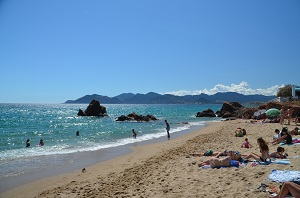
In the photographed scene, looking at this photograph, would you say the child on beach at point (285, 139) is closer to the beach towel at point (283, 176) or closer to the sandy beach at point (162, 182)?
the sandy beach at point (162, 182)

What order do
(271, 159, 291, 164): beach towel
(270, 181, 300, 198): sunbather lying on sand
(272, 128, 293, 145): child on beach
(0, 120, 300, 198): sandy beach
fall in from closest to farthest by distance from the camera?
1. (270, 181, 300, 198): sunbather lying on sand
2. (0, 120, 300, 198): sandy beach
3. (271, 159, 291, 164): beach towel
4. (272, 128, 293, 145): child on beach

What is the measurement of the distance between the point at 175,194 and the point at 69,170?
→ 7.08m

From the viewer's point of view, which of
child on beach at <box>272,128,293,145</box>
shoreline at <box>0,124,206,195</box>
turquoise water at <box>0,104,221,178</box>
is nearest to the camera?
shoreline at <box>0,124,206,195</box>

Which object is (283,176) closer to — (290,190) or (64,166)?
(290,190)

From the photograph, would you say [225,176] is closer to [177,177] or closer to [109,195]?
[177,177]

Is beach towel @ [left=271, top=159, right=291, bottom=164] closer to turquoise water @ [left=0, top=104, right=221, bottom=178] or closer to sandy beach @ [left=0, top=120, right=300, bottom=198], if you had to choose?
sandy beach @ [left=0, top=120, right=300, bottom=198]

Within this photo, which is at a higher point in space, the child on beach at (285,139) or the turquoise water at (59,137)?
the child on beach at (285,139)

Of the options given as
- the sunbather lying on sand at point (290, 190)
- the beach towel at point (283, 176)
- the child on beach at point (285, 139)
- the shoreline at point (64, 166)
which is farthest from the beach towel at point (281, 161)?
the shoreline at point (64, 166)

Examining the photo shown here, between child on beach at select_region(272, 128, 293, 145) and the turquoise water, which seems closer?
child on beach at select_region(272, 128, 293, 145)

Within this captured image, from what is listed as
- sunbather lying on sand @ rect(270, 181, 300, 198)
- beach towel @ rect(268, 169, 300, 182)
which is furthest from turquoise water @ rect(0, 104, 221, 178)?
sunbather lying on sand @ rect(270, 181, 300, 198)

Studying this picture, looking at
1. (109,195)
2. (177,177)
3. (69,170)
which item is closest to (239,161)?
(177,177)

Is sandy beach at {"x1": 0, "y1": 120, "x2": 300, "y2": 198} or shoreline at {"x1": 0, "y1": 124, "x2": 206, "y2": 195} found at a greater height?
sandy beach at {"x1": 0, "y1": 120, "x2": 300, "y2": 198}

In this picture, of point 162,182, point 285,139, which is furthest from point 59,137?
point 285,139

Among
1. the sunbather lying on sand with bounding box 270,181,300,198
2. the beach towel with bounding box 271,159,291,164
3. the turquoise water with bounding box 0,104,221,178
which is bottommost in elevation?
the turquoise water with bounding box 0,104,221,178
